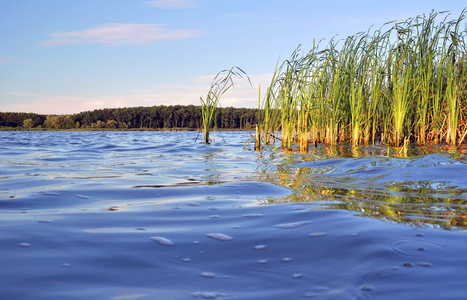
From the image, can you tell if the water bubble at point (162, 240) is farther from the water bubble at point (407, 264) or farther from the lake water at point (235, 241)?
the water bubble at point (407, 264)

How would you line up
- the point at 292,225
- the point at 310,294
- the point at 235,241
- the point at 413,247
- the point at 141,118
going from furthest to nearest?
the point at 141,118
the point at 292,225
the point at 235,241
the point at 413,247
the point at 310,294

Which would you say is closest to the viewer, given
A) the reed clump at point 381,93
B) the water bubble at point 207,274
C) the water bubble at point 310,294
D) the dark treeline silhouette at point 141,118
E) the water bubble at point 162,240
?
the water bubble at point 310,294

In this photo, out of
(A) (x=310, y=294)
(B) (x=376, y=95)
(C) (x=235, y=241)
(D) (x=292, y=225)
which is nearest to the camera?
(A) (x=310, y=294)

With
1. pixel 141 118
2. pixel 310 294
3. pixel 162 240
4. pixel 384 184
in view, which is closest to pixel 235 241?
pixel 162 240

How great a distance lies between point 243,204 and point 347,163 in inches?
98.4

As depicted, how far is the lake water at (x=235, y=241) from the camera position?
126cm

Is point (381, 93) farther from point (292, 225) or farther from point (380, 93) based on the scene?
point (292, 225)

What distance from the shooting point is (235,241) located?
1733 mm

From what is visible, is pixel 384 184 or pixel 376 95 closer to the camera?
pixel 384 184

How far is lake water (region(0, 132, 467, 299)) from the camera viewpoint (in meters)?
1.26

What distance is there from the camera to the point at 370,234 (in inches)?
68.6

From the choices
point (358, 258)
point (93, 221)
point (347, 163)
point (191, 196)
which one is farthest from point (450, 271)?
point (347, 163)

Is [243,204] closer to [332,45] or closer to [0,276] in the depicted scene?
[0,276]

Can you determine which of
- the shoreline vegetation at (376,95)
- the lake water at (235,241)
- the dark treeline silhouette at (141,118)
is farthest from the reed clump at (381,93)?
the dark treeline silhouette at (141,118)
